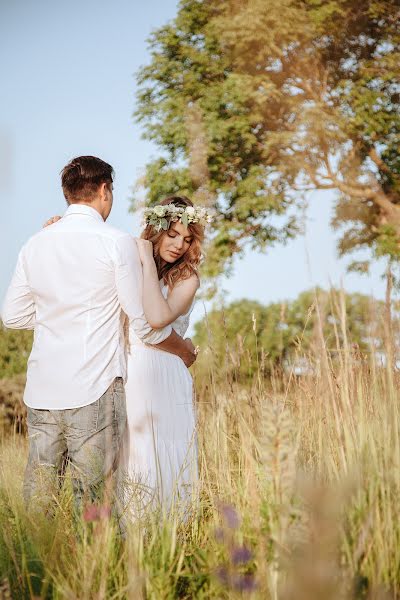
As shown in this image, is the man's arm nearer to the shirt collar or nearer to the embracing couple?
the embracing couple

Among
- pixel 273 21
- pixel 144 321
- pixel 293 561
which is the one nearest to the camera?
pixel 293 561

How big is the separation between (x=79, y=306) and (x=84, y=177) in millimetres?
591

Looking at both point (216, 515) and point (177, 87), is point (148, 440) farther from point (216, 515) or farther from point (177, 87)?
point (177, 87)

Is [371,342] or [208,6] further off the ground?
[208,6]

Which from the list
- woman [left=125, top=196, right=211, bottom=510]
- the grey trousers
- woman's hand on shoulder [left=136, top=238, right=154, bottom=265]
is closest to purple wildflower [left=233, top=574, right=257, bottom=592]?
the grey trousers

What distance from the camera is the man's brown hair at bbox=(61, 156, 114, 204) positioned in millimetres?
3105

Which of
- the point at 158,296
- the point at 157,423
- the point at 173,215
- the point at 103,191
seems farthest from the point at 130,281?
the point at 173,215

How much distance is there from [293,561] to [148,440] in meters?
1.84

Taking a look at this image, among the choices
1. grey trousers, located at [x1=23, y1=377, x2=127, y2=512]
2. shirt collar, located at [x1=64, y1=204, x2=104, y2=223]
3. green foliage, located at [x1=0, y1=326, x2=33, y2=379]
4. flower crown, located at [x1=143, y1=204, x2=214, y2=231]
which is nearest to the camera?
grey trousers, located at [x1=23, y1=377, x2=127, y2=512]

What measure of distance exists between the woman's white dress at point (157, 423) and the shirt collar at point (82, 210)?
0.65 m

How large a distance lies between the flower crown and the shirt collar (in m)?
0.68

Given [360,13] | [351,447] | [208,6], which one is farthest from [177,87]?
[351,447]

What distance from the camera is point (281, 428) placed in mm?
1630

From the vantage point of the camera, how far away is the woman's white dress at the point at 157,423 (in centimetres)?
333
